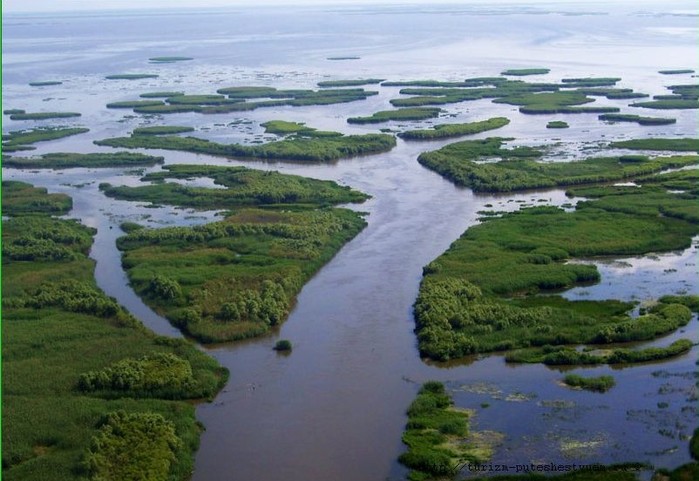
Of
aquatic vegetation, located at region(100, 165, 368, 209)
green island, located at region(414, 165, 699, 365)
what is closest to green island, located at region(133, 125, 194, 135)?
aquatic vegetation, located at region(100, 165, 368, 209)

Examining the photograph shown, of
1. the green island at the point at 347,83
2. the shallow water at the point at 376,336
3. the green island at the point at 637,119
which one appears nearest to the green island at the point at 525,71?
the shallow water at the point at 376,336

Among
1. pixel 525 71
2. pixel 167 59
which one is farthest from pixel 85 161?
pixel 167 59

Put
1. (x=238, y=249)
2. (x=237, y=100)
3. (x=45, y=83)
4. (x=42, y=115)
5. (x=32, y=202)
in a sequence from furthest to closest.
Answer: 1. (x=45, y=83)
2. (x=237, y=100)
3. (x=42, y=115)
4. (x=32, y=202)
5. (x=238, y=249)

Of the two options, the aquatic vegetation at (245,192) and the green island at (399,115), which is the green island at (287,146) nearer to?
the aquatic vegetation at (245,192)

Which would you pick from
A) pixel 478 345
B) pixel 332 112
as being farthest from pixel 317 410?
pixel 332 112

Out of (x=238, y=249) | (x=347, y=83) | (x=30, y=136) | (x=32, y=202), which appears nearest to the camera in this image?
(x=238, y=249)

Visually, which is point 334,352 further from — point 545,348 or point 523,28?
point 523,28

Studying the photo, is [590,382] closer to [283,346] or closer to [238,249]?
[283,346]
